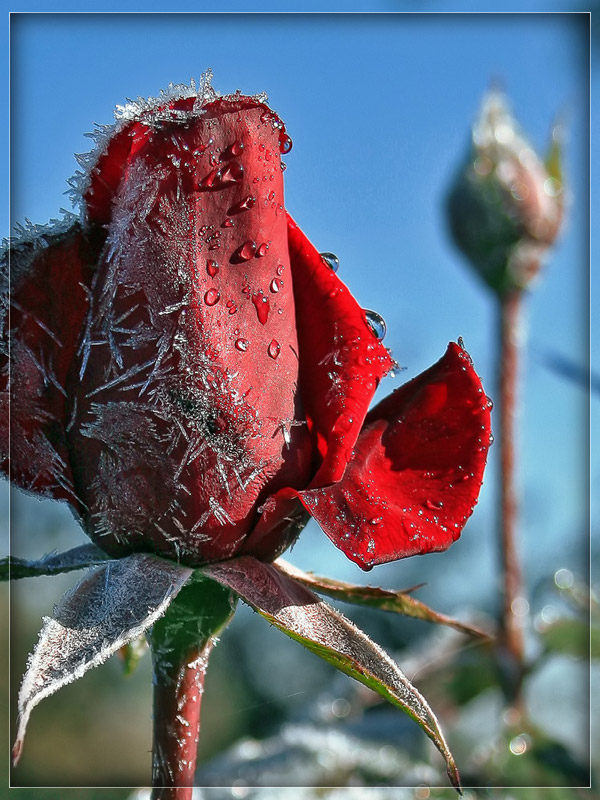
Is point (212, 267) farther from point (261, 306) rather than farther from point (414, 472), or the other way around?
point (414, 472)

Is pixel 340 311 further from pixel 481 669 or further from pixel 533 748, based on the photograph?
pixel 481 669

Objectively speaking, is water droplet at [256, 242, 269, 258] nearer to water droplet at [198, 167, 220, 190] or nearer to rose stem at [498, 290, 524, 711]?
water droplet at [198, 167, 220, 190]

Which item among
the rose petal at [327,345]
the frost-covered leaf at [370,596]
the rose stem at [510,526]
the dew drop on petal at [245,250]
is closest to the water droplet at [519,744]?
the rose stem at [510,526]

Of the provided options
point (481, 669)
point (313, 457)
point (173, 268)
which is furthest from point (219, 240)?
point (481, 669)

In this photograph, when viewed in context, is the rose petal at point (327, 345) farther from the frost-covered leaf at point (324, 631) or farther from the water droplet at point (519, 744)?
the water droplet at point (519, 744)

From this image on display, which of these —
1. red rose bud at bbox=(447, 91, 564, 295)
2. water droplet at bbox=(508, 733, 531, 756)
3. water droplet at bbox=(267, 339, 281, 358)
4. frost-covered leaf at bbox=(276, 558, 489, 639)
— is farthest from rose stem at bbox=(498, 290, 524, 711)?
water droplet at bbox=(267, 339, 281, 358)

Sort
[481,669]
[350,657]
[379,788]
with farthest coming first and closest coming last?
1. [481,669]
2. [379,788]
3. [350,657]

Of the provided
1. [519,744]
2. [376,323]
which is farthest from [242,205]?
[519,744]
